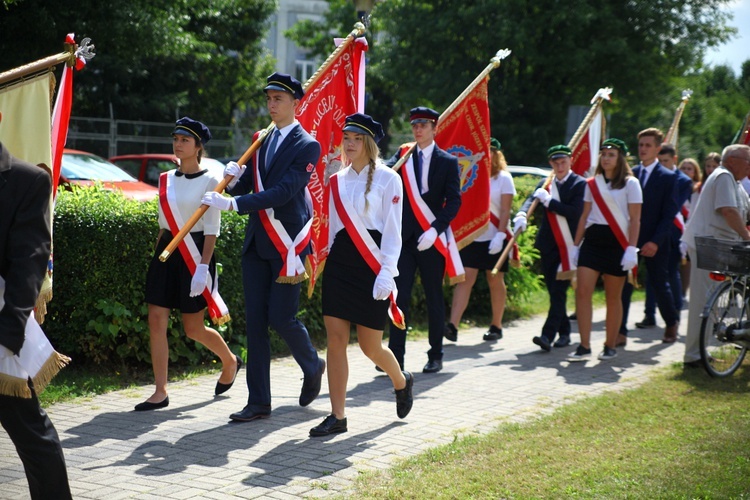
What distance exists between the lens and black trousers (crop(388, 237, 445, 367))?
26.5ft

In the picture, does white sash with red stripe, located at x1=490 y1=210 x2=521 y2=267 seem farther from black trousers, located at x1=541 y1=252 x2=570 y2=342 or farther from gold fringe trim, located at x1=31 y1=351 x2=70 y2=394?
gold fringe trim, located at x1=31 y1=351 x2=70 y2=394

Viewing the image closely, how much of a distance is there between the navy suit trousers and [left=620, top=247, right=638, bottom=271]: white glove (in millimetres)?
3637

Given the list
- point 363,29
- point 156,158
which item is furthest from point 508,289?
point 156,158

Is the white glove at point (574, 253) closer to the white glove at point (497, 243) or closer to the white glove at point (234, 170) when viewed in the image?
the white glove at point (497, 243)

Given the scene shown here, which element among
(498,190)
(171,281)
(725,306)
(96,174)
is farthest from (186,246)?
(96,174)

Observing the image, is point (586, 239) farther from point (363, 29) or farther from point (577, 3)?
point (577, 3)

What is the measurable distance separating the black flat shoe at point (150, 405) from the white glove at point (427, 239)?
2.26m

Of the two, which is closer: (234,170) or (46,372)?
(46,372)

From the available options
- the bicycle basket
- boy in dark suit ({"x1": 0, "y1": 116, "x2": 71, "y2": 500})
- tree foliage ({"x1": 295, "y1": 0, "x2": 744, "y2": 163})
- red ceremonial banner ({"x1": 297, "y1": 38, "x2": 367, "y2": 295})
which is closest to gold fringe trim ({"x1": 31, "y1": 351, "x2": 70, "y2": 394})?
boy in dark suit ({"x1": 0, "y1": 116, "x2": 71, "y2": 500})

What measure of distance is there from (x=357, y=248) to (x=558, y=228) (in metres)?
4.10

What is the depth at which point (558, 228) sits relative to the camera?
9.72 metres

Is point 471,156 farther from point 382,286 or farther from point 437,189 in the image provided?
point 382,286

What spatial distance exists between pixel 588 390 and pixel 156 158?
43.2 feet

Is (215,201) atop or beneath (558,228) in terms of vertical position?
atop
